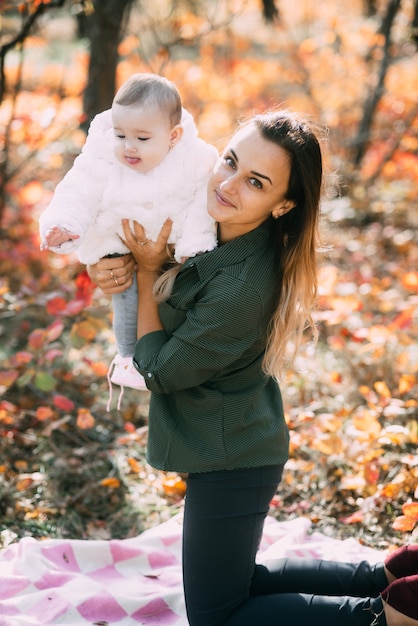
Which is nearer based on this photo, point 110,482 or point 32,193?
point 110,482

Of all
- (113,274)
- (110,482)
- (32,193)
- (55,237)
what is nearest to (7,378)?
(110,482)

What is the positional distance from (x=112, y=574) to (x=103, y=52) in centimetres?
317

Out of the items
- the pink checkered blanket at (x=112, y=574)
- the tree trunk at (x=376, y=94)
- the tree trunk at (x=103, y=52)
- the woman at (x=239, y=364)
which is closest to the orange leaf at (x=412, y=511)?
the pink checkered blanket at (x=112, y=574)

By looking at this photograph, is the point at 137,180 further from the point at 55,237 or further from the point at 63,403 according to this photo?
the point at 63,403

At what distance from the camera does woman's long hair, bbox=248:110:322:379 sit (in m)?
1.99

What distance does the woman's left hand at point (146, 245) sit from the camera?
85.5 inches

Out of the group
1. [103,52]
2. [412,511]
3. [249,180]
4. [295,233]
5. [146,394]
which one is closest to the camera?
[249,180]

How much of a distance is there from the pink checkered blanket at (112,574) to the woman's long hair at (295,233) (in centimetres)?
95

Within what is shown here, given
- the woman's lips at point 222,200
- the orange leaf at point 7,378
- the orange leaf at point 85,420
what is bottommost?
the orange leaf at point 85,420

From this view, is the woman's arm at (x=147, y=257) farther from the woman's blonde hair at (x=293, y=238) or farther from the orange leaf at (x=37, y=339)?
the orange leaf at (x=37, y=339)

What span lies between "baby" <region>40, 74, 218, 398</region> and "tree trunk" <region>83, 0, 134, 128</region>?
2.53 metres

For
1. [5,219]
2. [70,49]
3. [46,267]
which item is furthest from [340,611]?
[70,49]

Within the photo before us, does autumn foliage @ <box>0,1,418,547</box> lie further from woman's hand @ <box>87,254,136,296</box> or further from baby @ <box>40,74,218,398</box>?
woman's hand @ <box>87,254,136,296</box>

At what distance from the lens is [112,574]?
2672 mm
